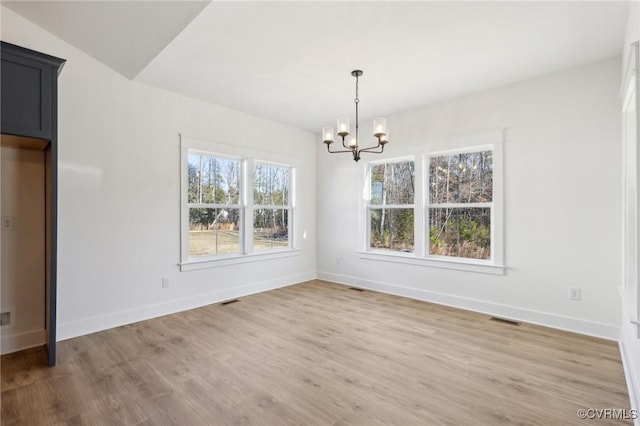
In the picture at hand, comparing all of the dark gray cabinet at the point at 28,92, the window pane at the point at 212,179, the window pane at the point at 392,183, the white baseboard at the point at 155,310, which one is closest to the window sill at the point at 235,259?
the white baseboard at the point at 155,310

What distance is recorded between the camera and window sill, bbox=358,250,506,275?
3754mm

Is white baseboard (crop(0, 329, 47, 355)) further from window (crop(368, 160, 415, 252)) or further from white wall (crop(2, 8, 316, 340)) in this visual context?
window (crop(368, 160, 415, 252))

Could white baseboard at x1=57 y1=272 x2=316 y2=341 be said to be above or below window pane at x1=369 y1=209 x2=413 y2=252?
below

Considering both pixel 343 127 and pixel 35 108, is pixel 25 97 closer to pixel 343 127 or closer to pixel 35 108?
pixel 35 108

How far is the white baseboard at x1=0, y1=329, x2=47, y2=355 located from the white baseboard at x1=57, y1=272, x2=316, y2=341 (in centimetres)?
13

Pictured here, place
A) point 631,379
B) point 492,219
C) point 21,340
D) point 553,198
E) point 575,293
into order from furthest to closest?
point 492,219 < point 553,198 < point 575,293 < point 21,340 < point 631,379

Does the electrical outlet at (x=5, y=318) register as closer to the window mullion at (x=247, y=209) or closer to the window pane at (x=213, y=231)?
the window pane at (x=213, y=231)

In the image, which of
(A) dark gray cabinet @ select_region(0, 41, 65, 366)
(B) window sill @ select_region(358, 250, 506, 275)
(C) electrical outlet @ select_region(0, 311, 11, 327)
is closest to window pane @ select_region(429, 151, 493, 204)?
(B) window sill @ select_region(358, 250, 506, 275)

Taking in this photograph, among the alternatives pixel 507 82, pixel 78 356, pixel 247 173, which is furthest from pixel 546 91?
pixel 78 356

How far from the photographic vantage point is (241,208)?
4633 millimetres

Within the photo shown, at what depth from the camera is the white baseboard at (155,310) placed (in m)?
3.07

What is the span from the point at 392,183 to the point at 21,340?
4.64m

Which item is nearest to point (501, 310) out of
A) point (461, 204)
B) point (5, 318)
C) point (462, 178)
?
point (461, 204)

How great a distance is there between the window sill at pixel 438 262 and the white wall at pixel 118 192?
7.48ft
